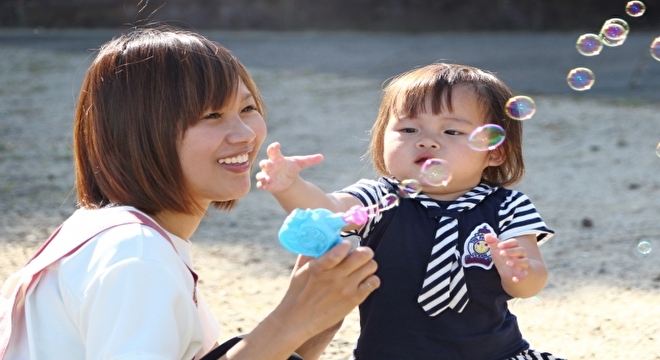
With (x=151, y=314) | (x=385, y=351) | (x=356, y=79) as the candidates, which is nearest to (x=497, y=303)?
(x=385, y=351)

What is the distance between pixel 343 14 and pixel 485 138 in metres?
10.3

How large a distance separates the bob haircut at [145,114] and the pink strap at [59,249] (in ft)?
0.31

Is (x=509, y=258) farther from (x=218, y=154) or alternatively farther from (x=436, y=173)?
(x=218, y=154)

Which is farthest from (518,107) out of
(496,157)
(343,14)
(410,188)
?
(343,14)

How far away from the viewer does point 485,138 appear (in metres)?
1.92

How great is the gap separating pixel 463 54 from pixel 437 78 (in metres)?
7.67

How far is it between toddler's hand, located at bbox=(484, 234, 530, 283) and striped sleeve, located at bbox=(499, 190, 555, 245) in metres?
0.13

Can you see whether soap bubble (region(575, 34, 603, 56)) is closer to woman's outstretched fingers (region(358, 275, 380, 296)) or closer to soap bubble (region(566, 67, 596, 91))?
soap bubble (region(566, 67, 596, 91))

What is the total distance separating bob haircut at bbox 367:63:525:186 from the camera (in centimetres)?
194

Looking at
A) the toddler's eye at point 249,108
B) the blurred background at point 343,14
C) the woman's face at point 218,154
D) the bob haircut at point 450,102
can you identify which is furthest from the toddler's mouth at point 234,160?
the blurred background at point 343,14

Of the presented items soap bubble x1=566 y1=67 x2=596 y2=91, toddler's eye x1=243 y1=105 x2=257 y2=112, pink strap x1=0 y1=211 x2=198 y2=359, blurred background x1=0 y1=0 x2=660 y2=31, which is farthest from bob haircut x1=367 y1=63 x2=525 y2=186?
blurred background x1=0 y1=0 x2=660 y2=31

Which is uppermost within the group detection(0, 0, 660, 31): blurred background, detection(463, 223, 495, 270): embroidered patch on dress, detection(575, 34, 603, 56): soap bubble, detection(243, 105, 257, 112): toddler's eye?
detection(243, 105, 257, 112): toddler's eye

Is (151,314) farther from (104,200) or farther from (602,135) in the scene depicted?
(602,135)

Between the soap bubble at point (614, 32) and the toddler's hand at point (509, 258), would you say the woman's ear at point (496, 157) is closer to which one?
the toddler's hand at point (509, 258)
